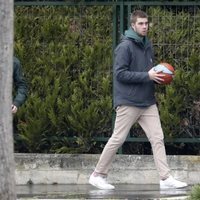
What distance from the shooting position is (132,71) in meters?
Result: 10.7

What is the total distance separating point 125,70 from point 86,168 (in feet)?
5.53

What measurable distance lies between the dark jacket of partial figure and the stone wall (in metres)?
1.16

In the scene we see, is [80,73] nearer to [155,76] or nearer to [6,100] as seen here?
[155,76]

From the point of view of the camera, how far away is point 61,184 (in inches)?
465

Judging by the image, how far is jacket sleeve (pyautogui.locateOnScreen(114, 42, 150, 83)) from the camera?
34.7 feet

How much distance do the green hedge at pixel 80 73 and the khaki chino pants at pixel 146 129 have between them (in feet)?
3.20

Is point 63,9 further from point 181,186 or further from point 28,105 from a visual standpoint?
point 181,186

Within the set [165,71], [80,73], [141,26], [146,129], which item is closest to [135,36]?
[141,26]

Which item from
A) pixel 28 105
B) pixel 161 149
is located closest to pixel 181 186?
pixel 161 149

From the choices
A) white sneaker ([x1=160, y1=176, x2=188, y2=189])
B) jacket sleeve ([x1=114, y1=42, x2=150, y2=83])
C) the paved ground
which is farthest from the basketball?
the paved ground

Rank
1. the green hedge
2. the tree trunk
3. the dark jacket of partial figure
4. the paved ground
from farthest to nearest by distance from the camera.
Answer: the green hedge < the dark jacket of partial figure < the paved ground < the tree trunk

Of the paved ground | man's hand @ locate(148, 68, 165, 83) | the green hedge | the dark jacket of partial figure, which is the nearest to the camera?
the paved ground

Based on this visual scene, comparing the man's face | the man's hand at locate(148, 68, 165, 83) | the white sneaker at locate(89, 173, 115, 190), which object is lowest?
the white sneaker at locate(89, 173, 115, 190)

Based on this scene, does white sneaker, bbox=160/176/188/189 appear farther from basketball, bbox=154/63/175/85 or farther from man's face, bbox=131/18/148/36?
man's face, bbox=131/18/148/36
